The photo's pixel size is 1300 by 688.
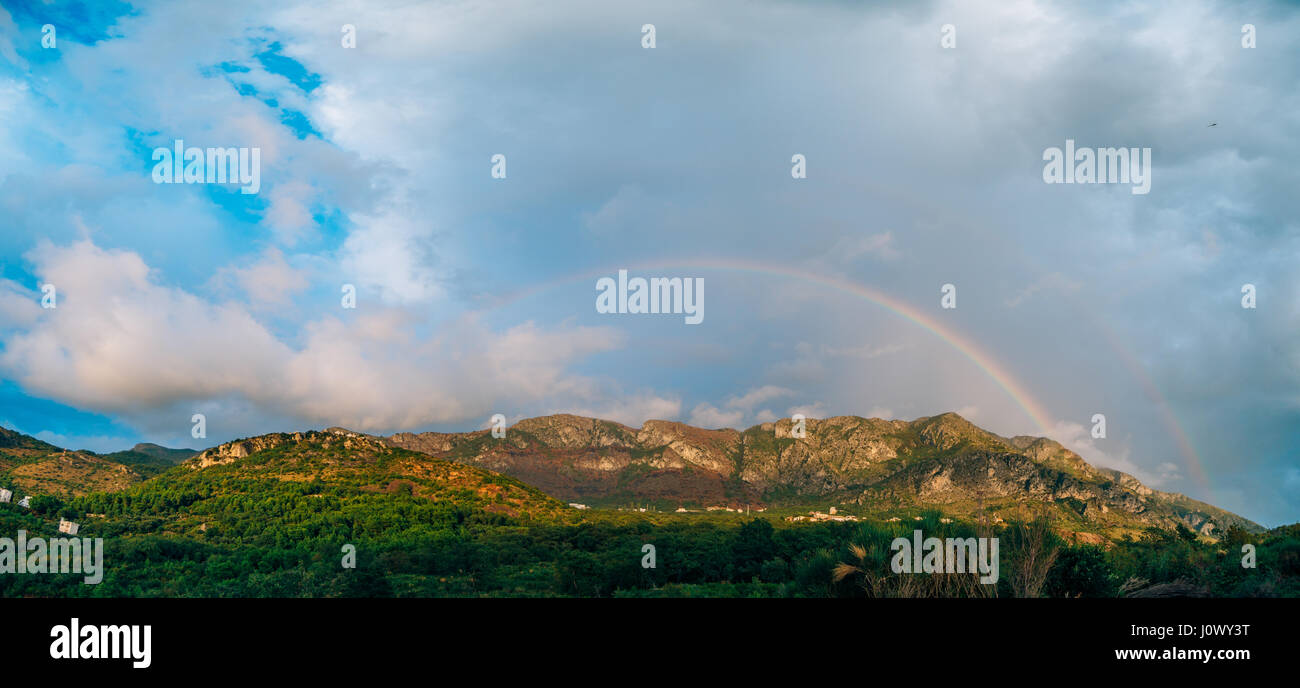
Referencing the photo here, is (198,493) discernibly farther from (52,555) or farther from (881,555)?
(881,555)

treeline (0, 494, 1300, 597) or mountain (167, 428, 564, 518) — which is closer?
treeline (0, 494, 1300, 597)

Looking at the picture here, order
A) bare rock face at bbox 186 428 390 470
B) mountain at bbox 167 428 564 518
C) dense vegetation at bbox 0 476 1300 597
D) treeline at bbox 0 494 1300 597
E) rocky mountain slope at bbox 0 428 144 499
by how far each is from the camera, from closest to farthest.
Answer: treeline at bbox 0 494 1300 597, dense vegetation at bbox 0 476 1300 597, rocky mountain slope at bbox 0 428 144 499, mountain at bbox 167 428 564 518, bare rock face at bbox 186 428 390 470

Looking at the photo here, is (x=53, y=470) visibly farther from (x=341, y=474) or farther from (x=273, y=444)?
(x=341, y=474)

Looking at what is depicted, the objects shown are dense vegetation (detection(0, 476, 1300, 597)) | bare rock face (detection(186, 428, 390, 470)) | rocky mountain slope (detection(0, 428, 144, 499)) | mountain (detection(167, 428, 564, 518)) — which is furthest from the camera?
bare rock face (detection(186, 428, 390, 470))

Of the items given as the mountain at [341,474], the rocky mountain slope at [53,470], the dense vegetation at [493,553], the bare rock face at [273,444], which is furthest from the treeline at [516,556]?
the bare rock face at [273,444]

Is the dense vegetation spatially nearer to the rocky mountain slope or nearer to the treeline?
the treeline

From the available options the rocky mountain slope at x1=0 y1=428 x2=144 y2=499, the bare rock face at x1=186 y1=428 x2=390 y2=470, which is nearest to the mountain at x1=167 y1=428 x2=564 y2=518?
the bare rock face at x1=186 y1=428 x2=390 y2=470

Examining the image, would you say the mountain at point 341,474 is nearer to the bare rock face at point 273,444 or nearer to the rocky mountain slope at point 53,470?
the bare rock face at point 273,444

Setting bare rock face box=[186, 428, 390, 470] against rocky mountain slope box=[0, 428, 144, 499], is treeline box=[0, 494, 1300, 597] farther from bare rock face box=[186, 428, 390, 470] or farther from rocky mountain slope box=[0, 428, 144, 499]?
bare rock face box=[186, 428, 390, 470]
